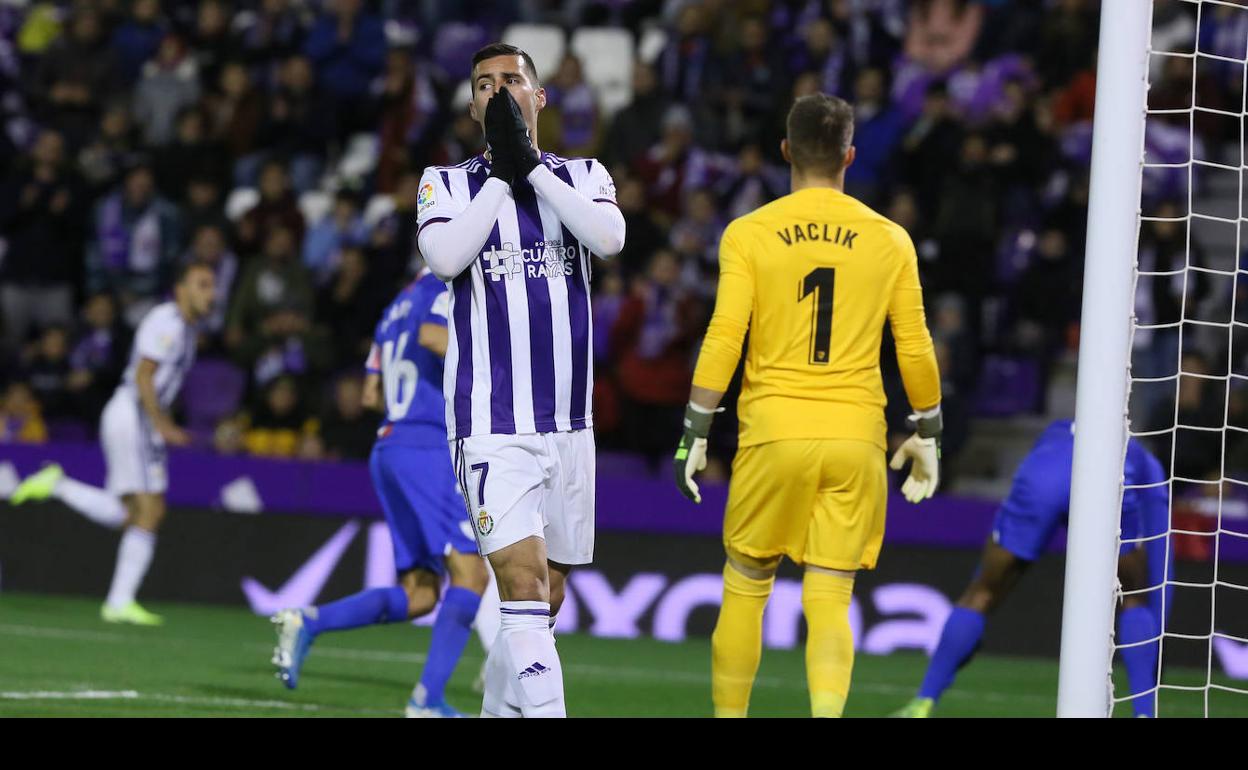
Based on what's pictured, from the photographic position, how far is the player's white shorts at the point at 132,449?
1116 cm

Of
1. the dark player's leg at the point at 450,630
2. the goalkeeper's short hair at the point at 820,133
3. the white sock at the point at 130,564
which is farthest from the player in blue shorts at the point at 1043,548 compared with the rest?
the white sock at the point at 130,564

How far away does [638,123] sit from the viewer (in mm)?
14492

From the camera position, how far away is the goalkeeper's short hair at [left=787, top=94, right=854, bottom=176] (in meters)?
5.43

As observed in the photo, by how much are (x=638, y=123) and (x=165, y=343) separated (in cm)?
499

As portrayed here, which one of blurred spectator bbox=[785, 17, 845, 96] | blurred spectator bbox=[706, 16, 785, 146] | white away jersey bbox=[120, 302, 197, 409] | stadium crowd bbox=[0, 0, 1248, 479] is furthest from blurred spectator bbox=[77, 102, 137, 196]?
blurred spectator bbox=[785, 17, 845, 96]

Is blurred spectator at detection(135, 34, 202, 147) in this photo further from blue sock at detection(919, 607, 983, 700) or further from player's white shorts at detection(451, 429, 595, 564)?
player's white shorts at detection(451, 429, 595, 564)

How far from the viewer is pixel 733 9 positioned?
597 inches

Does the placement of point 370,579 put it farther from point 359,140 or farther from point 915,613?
point 359,140

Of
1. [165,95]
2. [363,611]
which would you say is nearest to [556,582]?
[363,611]

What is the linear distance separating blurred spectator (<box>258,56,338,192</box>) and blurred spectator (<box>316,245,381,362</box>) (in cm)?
194

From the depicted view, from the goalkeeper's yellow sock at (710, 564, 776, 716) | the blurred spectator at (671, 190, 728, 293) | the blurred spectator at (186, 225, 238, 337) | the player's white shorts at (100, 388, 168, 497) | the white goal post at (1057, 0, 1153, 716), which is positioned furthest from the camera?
the blurred spectator at (186, 225, 238, 337)

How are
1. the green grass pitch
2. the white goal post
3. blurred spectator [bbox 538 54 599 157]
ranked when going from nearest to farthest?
the white goal post → the green grass pitch → blurred spectator [bbox 538 54 599 157]

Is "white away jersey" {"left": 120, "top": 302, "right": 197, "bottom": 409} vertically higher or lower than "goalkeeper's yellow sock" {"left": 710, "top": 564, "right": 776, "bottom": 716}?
higher

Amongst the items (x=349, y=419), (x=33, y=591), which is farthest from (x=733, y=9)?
(x=33, y=591)
